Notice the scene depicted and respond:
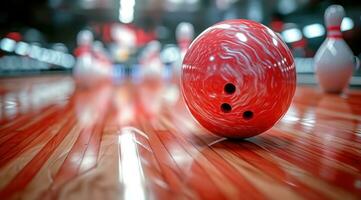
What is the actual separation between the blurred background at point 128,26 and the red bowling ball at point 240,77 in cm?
321

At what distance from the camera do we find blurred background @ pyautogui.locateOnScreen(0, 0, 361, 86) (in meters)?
5.99

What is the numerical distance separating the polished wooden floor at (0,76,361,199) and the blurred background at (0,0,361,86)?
3051 millimetres

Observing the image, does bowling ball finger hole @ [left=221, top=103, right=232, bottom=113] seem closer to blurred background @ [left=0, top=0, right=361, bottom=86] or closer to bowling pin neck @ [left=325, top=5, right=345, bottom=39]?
bowling pin neck @ [left=325, top=5, right=345, bottom=39]

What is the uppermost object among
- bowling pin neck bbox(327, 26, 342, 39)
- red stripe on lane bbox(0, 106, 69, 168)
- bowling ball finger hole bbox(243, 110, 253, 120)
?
bowling pin neck bbox(327, 26, 342, 39)

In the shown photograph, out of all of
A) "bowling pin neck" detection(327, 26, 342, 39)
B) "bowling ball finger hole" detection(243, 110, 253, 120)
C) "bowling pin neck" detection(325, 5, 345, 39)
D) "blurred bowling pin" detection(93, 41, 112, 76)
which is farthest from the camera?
"blurred bowling pin" detection(93, 41, 112, 76)

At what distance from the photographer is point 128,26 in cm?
1096

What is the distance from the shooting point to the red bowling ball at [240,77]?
1.06 metres

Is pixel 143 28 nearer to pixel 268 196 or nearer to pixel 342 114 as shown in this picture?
pixel 342 114

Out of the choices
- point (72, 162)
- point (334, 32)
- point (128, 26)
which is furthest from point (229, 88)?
point (128, 26)

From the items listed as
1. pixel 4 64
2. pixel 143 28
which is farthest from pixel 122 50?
pixel 4 64

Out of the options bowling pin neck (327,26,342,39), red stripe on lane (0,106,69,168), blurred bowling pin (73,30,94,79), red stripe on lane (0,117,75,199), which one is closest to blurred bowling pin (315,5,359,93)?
bowling pin neck (327,26,342,39)

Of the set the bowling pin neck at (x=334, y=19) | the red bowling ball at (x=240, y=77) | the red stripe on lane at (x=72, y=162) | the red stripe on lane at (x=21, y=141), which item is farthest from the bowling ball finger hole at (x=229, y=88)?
the bowling pin neck at (x=334, y=19)

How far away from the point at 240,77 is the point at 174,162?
0.33m

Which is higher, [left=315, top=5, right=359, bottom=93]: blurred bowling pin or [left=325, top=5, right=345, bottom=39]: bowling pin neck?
[left=325, top=5, right=345, bottom=39]: bowling pin neck
